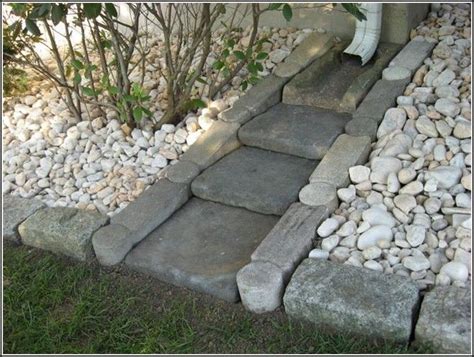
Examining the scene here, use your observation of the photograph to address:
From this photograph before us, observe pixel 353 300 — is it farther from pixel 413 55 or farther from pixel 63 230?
pixel 413 55

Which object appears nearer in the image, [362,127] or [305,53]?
[362,127]

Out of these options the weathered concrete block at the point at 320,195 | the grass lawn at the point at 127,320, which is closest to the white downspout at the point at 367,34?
the weathered concrete block at the point at 320,195

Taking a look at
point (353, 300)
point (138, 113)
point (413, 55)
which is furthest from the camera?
point (413, 55)

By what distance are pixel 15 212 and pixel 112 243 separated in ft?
1.80

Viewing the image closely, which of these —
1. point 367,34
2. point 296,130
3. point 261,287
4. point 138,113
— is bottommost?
point 261,287

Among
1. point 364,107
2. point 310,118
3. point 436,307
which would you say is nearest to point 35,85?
point 310,118

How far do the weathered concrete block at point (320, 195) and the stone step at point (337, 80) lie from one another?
0.63m

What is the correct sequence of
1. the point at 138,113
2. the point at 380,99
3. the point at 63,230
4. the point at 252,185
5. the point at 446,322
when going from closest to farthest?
1. the point at 446,322
2. the point at 63,230
3. the point at 252,185
4. the point at 380,99
5. the point at 138,113

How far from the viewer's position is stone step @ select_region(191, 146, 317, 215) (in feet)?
9.14

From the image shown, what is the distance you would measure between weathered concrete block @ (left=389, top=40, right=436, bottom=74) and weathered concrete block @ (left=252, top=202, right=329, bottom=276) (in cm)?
103

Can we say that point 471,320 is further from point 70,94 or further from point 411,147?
point 70,94

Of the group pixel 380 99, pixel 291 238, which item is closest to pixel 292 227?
pixel 291 238

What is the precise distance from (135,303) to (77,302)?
218 millimetres

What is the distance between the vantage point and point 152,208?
2.82m
